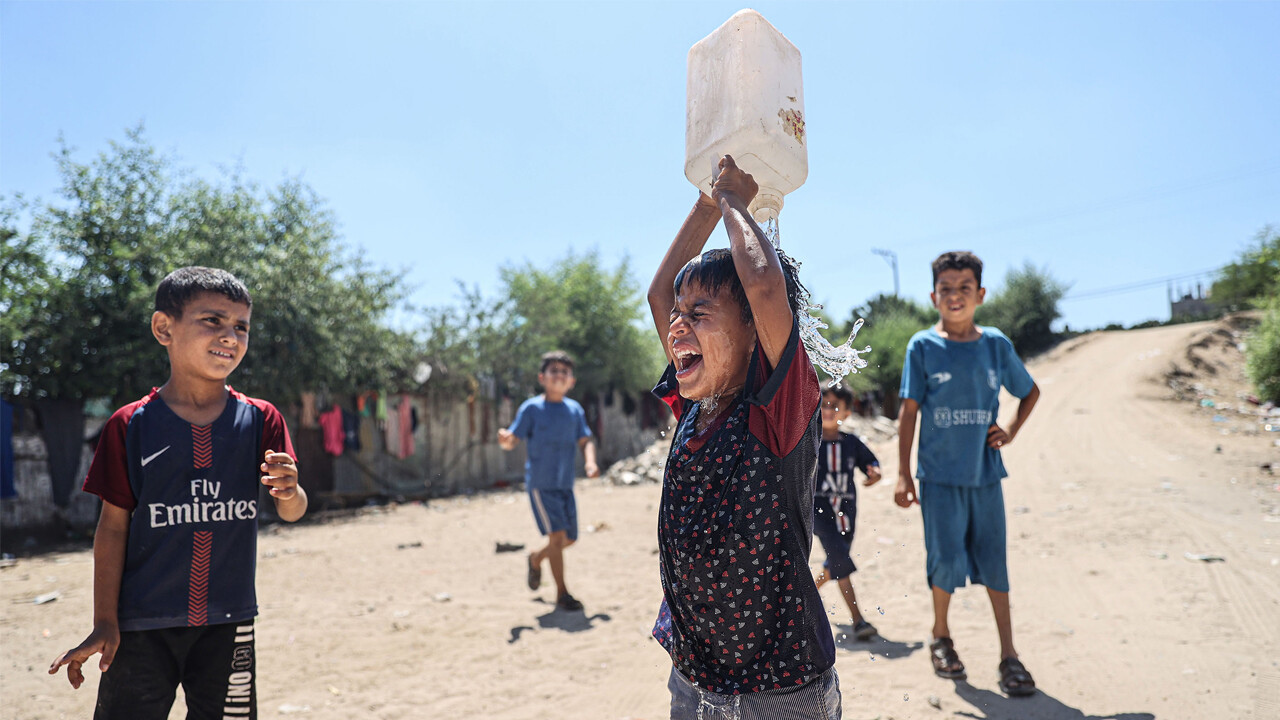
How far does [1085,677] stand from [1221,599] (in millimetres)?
1789

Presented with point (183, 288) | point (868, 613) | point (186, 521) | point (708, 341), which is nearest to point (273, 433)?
point (186, 521)

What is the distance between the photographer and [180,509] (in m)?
2.27

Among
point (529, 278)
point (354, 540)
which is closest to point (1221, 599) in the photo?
point (354, 540)

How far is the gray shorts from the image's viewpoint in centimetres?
155

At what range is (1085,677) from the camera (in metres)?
3.50

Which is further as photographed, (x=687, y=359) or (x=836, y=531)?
(x=836, y=531)

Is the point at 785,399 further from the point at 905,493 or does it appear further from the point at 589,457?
the point at 589,457

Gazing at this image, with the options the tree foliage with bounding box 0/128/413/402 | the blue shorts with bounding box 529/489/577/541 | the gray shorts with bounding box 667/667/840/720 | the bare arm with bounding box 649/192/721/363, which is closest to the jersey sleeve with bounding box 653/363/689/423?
the bare arm with bounding box 649/192/721/363

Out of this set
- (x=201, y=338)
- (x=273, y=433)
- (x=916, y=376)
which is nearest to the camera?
(x=201, y=338)

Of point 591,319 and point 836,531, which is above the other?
point 591,319

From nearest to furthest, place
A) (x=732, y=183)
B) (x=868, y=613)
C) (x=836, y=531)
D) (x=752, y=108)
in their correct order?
(x=732, y=183) → (x=752, y=108) → (x=836, y=531) → (x=868, y=613)

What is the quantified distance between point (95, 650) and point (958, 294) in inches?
147

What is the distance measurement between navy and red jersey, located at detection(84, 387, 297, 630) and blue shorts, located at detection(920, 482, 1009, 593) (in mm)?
2947

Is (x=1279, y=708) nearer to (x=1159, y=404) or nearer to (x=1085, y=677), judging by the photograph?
(x=1085, y=677)
